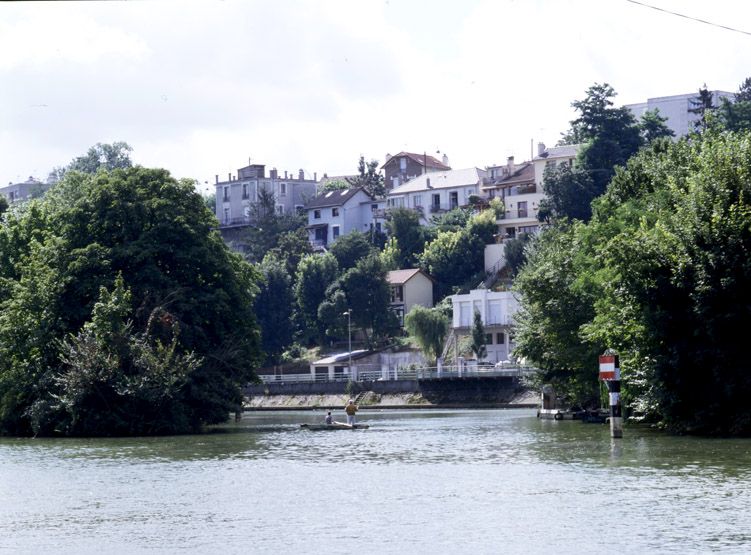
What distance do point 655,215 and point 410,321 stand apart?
69.3 metres

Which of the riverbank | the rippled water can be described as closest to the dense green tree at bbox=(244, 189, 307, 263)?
the riverbank

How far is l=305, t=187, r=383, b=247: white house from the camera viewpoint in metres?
172

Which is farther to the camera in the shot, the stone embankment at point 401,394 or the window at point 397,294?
the window at point 397,294

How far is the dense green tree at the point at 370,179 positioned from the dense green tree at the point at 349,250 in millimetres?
35189

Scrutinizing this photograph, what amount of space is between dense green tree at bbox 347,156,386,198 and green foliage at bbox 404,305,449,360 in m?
62.4

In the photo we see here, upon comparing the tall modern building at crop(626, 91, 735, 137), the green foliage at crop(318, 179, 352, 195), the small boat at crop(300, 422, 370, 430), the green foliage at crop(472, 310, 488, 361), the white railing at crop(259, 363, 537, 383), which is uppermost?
the tall modern building at crop(626, 91, 735, 137)

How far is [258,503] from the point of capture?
33.1 metres

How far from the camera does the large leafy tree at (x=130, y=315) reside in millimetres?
63125

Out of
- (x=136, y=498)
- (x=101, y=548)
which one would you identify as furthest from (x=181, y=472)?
(x=101, y=548)

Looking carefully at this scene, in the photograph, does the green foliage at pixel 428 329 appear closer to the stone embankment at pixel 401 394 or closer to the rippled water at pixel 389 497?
the stone embankment at pixel 401 394

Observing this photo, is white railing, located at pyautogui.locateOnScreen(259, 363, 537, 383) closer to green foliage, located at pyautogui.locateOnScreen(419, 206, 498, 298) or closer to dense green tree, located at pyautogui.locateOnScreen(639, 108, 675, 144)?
green foliage, located at pyautogui.locateOnScreen(419, 206, 498, 298)

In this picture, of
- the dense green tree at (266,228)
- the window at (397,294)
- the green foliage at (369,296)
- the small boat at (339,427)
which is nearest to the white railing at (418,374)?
the green foliage at (369,296)

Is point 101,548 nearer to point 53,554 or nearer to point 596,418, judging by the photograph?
point 53,554

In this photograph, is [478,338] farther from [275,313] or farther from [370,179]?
[370,179]
